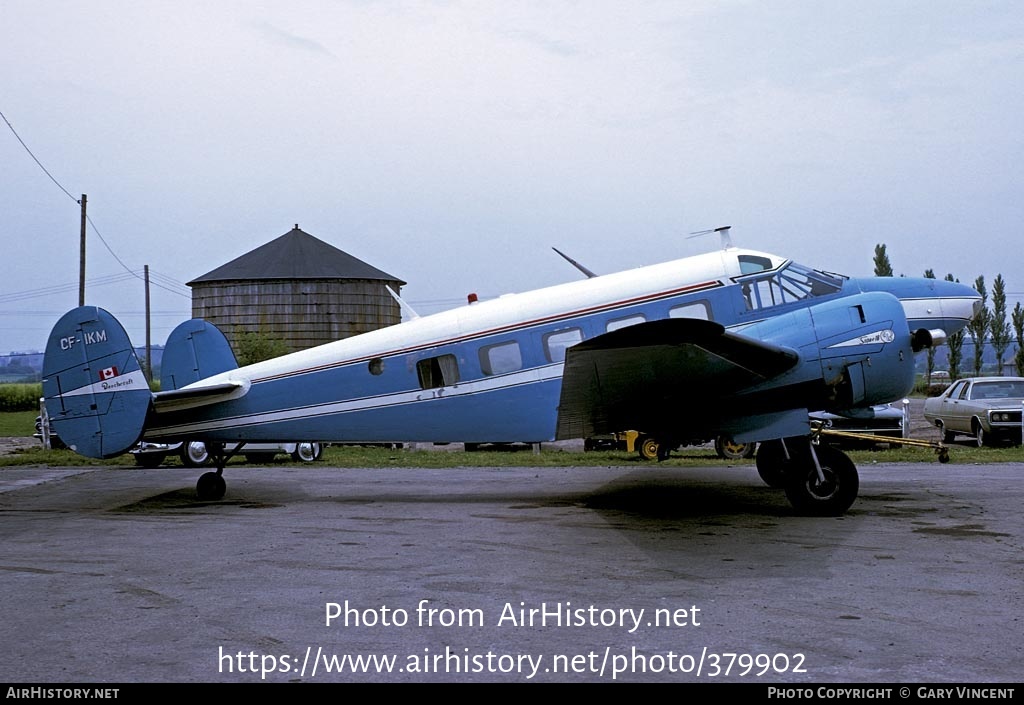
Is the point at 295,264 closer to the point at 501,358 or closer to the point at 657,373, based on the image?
the point at 501,358

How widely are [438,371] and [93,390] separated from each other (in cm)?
481

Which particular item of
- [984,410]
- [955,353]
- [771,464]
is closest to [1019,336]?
[955,353]

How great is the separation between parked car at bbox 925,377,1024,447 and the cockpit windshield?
11.9 m

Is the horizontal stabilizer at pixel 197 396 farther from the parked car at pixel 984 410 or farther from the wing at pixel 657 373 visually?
the parked car at pixel 984 410

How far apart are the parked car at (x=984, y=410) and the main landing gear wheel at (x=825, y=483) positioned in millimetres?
12795

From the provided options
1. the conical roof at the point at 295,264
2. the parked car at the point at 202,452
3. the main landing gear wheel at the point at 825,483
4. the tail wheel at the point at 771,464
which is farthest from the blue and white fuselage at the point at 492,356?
the conical roof at the point at 295,264

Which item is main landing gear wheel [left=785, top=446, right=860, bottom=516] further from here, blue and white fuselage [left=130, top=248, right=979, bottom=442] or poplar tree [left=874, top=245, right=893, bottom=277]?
poplar tree [left=874, top=245, right=893, bottom=277]

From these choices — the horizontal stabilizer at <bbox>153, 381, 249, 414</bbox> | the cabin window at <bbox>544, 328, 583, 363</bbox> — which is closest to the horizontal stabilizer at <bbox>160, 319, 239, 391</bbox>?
the horizontal stabilizer at <bbox>153, 381, 249, 414</bbox>

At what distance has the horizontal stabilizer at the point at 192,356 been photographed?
47.2 feet
